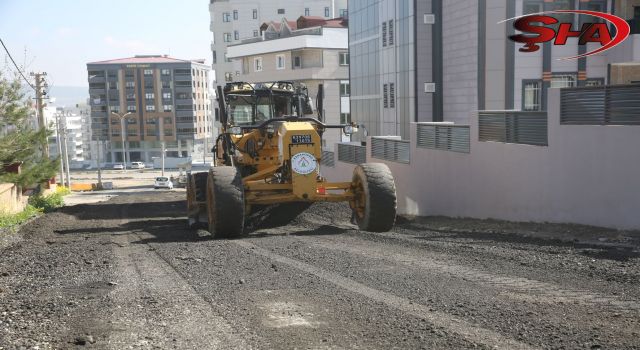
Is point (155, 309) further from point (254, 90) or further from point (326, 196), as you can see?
point (254, 90)

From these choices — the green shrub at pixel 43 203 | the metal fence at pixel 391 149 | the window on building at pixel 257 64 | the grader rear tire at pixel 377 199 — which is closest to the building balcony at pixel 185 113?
the window on building at pixel 257 64

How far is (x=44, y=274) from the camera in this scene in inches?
362

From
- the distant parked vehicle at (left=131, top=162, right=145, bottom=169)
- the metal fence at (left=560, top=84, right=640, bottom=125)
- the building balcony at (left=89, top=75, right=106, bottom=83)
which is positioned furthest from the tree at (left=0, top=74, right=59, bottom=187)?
the building balcony at (left=89, top=75, right=106, bottom=83)

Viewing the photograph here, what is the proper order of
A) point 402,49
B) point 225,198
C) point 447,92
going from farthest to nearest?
point 402,49
point 447,92
point 225,198

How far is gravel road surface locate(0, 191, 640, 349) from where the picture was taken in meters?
5.93

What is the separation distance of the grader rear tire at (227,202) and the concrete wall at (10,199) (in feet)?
35.4

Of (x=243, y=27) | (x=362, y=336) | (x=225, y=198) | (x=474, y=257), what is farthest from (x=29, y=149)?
(x=243, y=27)

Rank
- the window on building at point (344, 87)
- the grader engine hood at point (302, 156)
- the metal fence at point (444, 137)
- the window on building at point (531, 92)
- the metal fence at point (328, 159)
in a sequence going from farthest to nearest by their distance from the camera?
the window on building at point (344, 87)
the metal fence at point (328, 159)
the window on building at point (531, 92)
the metal fence at point (444, 137)
the grader engine hood at point (302, 156)

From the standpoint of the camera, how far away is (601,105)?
1273 cm

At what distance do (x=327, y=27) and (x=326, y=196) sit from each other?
4960cm

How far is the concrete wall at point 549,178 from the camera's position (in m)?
12.1

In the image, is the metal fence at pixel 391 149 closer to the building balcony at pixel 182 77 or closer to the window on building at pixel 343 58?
the window on building at pixel 343 58

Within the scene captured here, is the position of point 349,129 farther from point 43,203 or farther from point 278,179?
point 43,203

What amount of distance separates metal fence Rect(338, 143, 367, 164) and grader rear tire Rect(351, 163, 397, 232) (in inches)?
430
